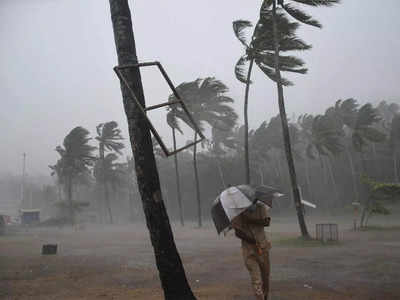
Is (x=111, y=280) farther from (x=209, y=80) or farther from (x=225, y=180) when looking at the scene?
(x=225, y=180)

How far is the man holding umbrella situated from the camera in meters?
4.98

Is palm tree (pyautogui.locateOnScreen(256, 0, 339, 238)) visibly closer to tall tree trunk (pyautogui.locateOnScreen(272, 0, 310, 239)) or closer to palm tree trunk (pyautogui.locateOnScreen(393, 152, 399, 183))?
tall tree trunk (pyautogui.locateOnScreen(272, 0, 310, 239))

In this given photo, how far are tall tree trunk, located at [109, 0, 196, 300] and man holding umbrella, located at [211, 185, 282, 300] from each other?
859 millimetres

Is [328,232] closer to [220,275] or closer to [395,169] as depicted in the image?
[220,275]

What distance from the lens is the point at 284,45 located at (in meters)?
17.2

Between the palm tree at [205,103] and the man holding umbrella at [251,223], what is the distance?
71.2ft

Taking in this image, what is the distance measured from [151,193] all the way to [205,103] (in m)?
26.9

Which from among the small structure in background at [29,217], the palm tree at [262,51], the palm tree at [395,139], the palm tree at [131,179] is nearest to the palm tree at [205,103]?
the palm tree at [262,51]

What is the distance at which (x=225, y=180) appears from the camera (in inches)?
1740

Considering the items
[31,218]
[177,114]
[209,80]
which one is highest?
[209,80]

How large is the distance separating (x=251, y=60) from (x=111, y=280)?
13079 mm

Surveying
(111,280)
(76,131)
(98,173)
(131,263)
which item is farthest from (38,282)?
(98,173)

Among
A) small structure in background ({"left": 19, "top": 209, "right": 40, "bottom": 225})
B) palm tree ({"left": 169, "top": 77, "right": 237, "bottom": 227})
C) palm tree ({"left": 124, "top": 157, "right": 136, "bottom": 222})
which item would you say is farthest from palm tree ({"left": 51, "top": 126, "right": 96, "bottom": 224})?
palm tree ({"left": 169, "top": 77, "right": 237, "bottom": 227})

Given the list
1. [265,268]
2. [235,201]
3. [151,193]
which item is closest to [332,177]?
[265,268]
